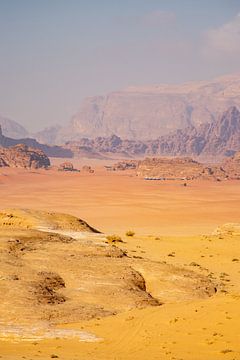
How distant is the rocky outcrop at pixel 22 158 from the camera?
13175cm

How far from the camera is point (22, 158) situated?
5246 inches

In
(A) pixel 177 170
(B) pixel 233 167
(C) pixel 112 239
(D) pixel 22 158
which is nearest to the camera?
(C) pixel 112 239

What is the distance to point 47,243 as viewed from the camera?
74.5 feet

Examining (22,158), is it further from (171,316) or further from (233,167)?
(171,316)

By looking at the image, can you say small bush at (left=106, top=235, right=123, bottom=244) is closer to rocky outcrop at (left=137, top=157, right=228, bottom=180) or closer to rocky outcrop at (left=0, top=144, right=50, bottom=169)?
rocky outcrop at (left=137, top=157, right=228, bottom=180)

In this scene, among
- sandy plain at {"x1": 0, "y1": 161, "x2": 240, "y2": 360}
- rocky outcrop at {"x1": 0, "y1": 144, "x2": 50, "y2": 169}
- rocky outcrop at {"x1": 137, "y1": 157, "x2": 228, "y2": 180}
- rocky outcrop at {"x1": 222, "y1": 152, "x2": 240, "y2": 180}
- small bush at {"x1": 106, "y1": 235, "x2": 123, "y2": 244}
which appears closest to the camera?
sandy plain at {"x1": 0, "y1": 161, "x2": 240, "y2": 360}

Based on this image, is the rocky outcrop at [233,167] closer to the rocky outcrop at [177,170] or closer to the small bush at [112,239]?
the rocky outcrop at [177,170]

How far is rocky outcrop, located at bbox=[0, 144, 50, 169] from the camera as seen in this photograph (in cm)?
13175

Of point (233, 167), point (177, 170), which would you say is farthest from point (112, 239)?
point (233, 167)

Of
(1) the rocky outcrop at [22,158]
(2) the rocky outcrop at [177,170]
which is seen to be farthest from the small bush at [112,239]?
(1) the rocky outcrop at [22,158]

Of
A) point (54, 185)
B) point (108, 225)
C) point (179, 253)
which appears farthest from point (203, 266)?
point (54, 185)

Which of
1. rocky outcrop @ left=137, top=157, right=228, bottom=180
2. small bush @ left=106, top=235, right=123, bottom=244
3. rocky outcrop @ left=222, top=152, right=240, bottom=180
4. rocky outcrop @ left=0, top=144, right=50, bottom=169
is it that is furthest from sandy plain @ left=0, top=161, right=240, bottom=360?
rocky outcrop @ left=0, top=144, right=50, bottom=169

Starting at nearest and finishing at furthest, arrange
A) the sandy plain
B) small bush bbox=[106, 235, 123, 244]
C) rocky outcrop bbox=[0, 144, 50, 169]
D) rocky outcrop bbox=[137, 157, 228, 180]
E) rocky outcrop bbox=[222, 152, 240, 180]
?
the sandy plain, small bush bbox=[106, 235, 123, 244], rocky outcrop bbox=[137, 157, 228, 180], rocky outcrop bbox=[222, 152, 240, 180], rocky outcrop bbox=[0, 144, 50, 169]

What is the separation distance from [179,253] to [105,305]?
10.3 metres
